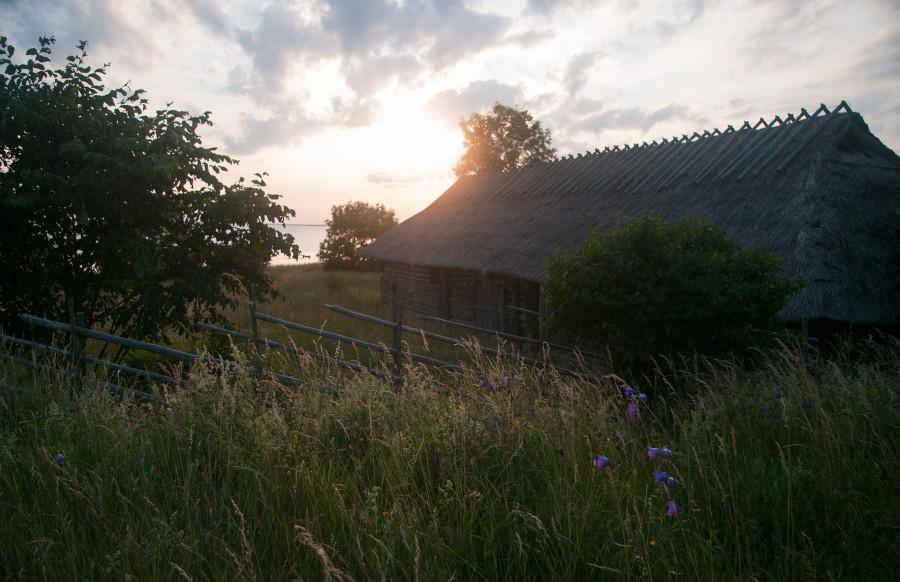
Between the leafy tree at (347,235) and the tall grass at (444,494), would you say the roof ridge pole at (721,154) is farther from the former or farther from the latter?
the leafy tree at (347,235)

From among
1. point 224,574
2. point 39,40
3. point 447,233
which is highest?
point 39,40

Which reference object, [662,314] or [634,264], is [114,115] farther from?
[662,314]

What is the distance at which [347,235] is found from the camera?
1312 inches

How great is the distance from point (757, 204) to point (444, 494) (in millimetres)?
9071

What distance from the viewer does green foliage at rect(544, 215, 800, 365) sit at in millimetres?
6117

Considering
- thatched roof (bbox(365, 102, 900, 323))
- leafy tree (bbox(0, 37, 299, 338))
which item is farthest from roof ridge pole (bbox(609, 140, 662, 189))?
leafy tree (bbox(0, 37, 299, 338))

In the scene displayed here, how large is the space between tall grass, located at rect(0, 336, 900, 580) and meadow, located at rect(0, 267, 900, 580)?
0.04 ft

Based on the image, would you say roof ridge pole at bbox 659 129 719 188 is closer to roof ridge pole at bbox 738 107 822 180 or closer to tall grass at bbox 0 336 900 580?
roof ridge pole at bbox 738 107 822 180

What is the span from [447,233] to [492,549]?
15.4 metres

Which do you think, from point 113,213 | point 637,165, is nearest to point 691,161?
point 637,165

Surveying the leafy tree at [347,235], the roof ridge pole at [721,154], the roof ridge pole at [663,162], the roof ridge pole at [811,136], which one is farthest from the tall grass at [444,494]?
the leafy tree at [347,235]

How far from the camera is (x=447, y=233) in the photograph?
17.3m

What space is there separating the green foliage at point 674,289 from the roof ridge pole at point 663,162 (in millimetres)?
6188

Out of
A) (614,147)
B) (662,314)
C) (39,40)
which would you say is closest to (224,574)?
(662,314)
